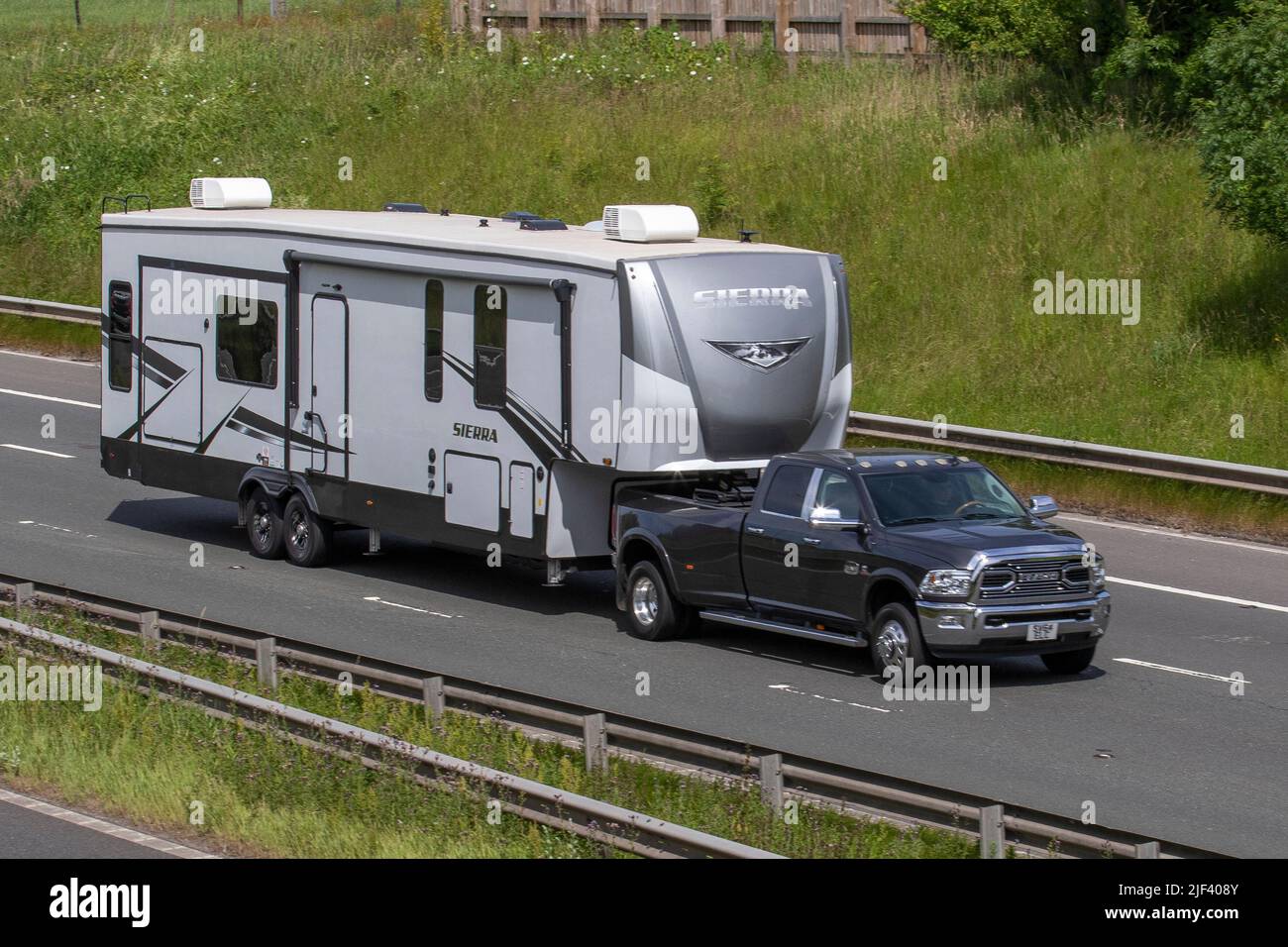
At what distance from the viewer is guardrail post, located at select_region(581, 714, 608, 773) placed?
37.4 feet

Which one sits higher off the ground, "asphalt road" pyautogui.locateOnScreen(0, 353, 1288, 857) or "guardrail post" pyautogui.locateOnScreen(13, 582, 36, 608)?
"guardrail post" pyautogui.locateOnScreen(13, 582, 36, 608)

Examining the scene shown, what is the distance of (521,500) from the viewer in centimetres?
1819

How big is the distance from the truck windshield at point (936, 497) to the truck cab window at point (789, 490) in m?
0.59

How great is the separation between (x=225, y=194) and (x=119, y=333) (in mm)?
2092

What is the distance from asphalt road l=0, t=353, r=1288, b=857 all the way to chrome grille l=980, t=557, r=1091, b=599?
2.58 feet

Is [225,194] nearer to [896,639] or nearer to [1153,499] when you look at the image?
[896,639]

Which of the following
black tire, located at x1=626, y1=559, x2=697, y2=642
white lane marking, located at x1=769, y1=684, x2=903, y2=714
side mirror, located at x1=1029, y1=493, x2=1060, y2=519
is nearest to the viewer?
white lane marking, located at x1=769, y1=684, x2=903, y2=714

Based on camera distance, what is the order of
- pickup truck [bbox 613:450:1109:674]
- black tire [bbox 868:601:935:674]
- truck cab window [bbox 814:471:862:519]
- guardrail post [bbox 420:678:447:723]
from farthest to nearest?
truck cab window [bbox 814:471:862:519], black tire [bbox 868:601:935:674], pickup truck [bbox 613:450:1109:674], guardrail post [bbox 420:678:447:723]

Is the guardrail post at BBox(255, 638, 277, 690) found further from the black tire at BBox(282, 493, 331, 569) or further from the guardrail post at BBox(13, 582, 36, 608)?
the black tire at BBox(282, 493, 331, 569)

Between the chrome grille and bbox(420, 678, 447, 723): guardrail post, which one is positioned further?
the chrome grille

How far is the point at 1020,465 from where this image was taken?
23.5 metres

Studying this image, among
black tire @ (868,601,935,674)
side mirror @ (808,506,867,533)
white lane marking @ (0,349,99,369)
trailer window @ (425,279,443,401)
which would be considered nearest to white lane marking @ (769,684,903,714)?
black tire @ (868,601,935,674)
